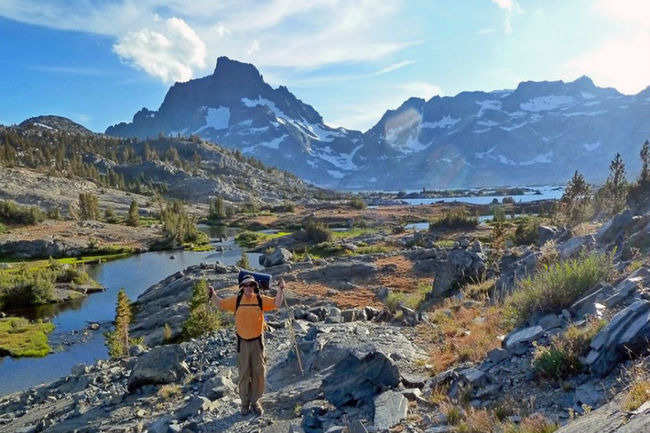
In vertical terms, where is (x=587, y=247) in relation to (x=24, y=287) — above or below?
above

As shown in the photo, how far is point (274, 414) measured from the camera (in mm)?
10000

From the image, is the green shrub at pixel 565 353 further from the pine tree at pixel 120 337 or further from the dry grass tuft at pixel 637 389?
the pine tree at pixel 120 337

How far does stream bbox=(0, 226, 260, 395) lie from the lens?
27062 mm

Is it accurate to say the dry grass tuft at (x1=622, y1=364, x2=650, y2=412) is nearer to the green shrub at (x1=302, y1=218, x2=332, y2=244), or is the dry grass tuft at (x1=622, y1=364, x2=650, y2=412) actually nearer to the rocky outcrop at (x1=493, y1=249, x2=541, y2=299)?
the rocky outcrop at (x1=493, y1=249, x2=541, y2=299)

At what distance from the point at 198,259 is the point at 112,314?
2669cm

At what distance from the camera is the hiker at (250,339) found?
401 inches

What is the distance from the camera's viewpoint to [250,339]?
33.8ft

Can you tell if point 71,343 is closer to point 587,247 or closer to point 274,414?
point 274,414

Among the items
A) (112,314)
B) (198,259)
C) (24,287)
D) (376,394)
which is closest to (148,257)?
(198,259)

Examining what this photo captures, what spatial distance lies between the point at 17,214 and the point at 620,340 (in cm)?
10650

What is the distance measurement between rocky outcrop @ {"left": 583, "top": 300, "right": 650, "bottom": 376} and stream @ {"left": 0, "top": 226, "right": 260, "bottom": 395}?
2745 centimetres

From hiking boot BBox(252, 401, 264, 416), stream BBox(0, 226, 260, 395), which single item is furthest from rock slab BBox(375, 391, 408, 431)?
stream BBox(0, 226, 260, 395)

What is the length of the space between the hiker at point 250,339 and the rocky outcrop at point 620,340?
20.0 ft

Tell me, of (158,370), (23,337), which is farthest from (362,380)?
(23,337)
